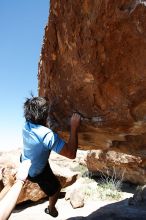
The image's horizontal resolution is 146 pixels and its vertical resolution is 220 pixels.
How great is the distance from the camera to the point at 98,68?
12.4 feet

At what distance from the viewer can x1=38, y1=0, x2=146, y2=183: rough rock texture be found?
327 cm

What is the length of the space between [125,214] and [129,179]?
404 cm

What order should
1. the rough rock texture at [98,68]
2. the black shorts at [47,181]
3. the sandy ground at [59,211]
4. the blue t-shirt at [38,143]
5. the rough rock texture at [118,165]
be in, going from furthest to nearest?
the rough rock texture at [118,165] → the sandy ground at [59,211] → the black shorts at [47,181] → the blue t-shirt at [38,143] → the rough rock texture at [98,68]

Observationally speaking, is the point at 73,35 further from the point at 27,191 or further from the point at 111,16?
the point at 27,191

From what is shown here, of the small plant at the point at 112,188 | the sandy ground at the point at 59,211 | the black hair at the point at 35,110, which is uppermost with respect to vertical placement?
the black hair at the point at 35,110

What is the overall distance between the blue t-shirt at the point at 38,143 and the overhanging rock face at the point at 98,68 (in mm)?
713

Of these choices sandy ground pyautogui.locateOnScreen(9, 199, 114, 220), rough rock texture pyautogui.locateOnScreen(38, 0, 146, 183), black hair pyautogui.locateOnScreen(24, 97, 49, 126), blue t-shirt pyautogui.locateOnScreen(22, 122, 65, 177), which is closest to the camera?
rough rock texture pyautogui.locateOnScreen(38, 0, 146, 183)

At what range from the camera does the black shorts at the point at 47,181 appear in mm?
4500

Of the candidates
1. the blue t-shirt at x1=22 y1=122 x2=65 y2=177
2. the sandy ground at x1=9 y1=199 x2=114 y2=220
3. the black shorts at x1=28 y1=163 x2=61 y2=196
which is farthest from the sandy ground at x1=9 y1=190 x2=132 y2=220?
the blue t-shirt at x1=22 y1=122 x2=65 y2=177

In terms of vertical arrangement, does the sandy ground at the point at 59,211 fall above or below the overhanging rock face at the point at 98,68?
below

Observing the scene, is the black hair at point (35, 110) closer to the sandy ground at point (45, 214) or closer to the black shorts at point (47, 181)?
the black shorts at point (47, 181)

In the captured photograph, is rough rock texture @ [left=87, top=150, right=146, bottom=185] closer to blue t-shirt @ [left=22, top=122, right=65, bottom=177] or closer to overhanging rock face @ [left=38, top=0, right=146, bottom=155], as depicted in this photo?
overhanging rock face @ [left=38, top=0, right=146, bottom=155]

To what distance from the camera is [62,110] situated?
4703 mm

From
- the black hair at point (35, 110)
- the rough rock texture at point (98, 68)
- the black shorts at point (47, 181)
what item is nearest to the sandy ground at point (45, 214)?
the black shorts at point (47, 181)
